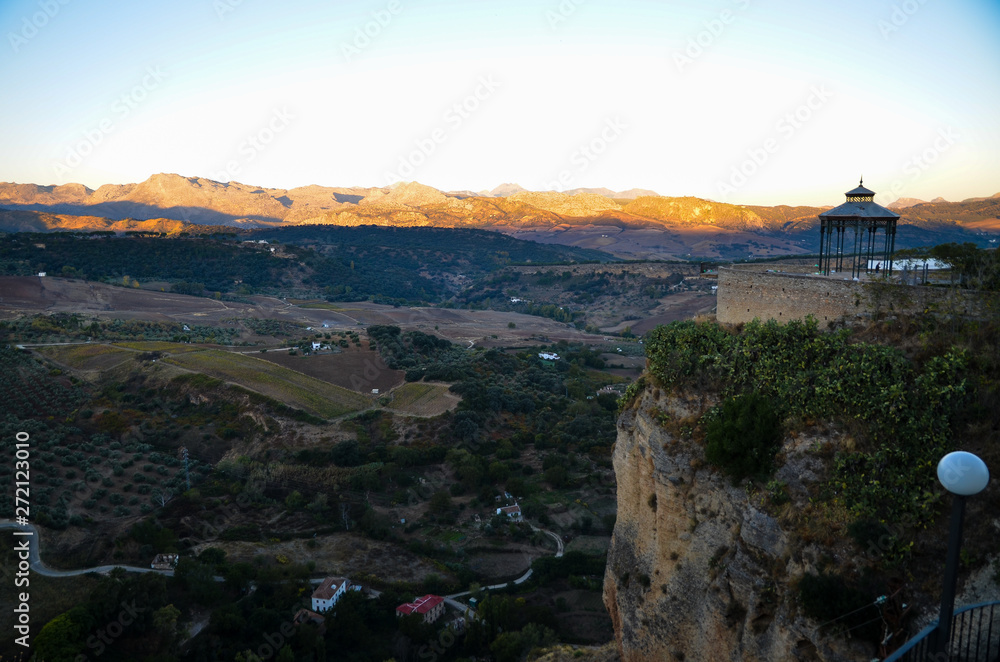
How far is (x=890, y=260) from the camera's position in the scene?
15.4m

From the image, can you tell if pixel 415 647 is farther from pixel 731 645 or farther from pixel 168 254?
pixel 168 254

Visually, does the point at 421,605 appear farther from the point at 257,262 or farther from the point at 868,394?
the point at 257,262

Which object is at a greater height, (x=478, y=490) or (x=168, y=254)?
(x=168, y=254)

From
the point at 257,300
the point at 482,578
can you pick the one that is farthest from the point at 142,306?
the point at 482,578

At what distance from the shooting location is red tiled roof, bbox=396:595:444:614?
23109 mm

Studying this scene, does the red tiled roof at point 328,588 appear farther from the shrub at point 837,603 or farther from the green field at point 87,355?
the green field at point 87,355

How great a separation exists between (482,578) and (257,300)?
64.2 meters

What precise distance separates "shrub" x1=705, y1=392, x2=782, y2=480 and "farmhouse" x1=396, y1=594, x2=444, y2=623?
50.0ft

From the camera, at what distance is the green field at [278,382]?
136ft

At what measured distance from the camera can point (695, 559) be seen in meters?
12.2

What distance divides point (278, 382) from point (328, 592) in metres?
22.8

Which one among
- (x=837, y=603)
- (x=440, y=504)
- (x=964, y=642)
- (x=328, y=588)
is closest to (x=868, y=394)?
(x=837, y=603)

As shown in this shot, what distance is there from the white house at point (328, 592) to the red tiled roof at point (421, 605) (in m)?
2.41

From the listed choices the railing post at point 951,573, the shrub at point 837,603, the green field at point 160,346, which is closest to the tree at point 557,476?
the shrub at point 837,603
